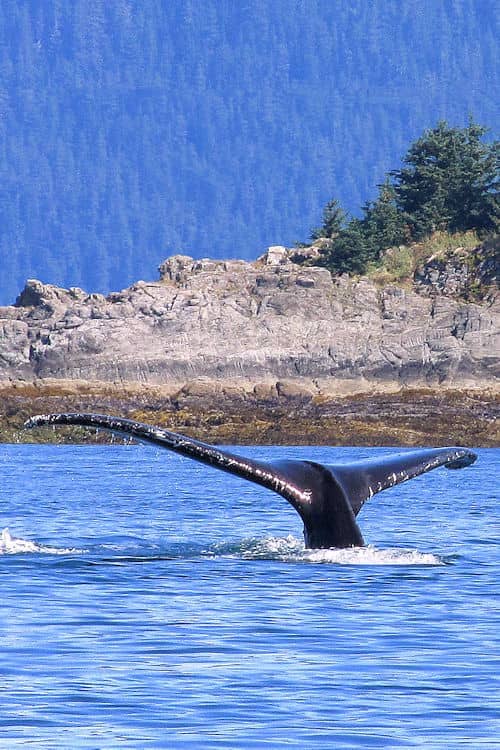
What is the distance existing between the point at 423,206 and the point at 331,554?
62103mm

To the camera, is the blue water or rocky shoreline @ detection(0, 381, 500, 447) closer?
the blue water

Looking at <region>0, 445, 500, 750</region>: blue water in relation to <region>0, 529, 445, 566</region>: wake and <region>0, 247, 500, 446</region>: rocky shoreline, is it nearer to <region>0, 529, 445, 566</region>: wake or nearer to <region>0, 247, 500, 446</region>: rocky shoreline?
<region>0, 529, 445, 566</region>: wake

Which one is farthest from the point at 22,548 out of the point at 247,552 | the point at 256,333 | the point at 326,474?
the point at 256,333

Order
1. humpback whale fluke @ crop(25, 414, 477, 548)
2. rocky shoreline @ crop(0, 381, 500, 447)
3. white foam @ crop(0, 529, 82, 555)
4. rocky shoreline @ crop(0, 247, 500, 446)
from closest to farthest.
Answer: humpback whale fluke @ crop(25, 414, 477, 548) → white foam @ crop(0, 529, 82, 555) → rocky shoreline @ crop(0, 381, 500, 447) → rocky shoreline @ crop(0, 247, 500, 446)

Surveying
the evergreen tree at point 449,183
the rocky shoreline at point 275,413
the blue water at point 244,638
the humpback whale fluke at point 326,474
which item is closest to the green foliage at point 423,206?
the evergreen tree at point 449,183

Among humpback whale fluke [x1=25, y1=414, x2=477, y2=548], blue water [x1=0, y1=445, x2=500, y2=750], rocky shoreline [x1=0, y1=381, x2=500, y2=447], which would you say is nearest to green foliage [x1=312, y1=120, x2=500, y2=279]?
rocky shoreline [x1=0, y1=381, x2=500, y2=447]

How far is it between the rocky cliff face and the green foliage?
11.6 ft

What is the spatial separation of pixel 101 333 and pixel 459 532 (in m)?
45.3

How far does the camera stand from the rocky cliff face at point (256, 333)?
61844mm

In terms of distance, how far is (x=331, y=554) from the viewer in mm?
14211

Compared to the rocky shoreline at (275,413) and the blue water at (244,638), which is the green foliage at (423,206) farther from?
the blue water at (244,638)

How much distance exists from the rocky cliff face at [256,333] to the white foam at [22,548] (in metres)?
43.9

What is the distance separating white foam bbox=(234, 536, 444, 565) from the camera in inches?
559

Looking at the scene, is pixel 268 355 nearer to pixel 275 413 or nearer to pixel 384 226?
pixel 275 413
